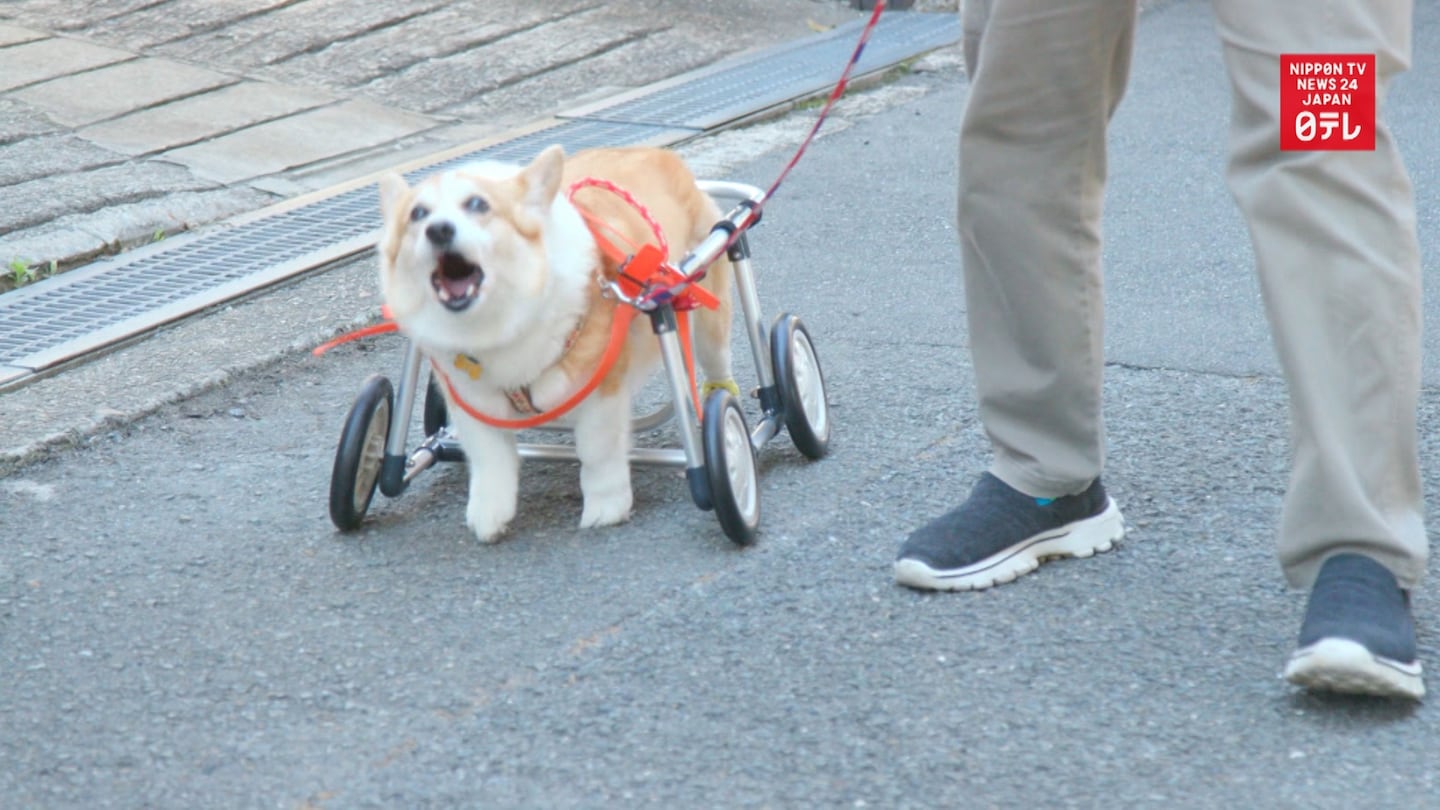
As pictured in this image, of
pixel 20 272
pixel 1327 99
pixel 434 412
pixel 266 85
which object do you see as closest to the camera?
pixel 1327 99

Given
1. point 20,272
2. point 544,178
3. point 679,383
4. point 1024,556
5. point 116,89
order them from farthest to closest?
point 116,89
point 20,272
point 679,383
point 544,178
point 1024,556

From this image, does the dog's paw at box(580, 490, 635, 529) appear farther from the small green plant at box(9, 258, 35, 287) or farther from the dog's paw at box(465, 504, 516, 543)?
the small green plant at box(9, 258, 35, 287)

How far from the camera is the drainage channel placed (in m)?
3.97

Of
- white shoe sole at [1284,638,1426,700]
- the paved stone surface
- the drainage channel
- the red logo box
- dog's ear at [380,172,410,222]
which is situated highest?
the red logo box

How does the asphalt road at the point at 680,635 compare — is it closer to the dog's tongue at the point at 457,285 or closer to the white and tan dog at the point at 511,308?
the white and tan dog at the point at 511,308

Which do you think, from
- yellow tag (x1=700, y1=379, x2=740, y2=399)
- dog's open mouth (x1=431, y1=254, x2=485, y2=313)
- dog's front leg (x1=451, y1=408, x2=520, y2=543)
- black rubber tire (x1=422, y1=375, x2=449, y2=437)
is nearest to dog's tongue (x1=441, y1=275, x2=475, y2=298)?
dog's open mouth (x1=431, y1=254, x2=485, y2=313)

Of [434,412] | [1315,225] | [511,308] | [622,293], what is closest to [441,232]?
[511,308]

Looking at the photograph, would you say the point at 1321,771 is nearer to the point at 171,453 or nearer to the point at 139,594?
the point at 139,594

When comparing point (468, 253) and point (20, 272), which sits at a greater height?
point (468, 253)

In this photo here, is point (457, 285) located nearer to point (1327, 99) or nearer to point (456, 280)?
point (456, 280)

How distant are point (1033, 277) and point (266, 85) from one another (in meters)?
4.32

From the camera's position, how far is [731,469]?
8.76ft

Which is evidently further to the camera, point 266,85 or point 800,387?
point 266,85

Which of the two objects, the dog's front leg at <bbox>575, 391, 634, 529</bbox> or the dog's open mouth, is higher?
the dog's open mouth
